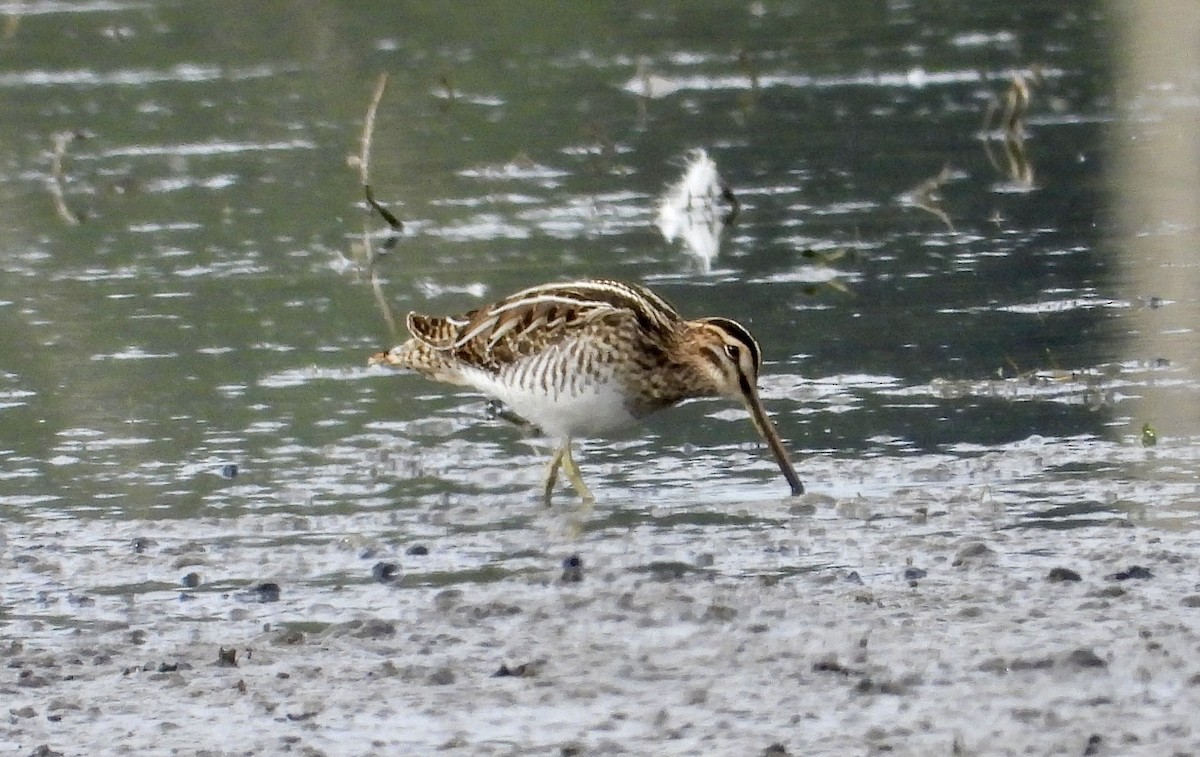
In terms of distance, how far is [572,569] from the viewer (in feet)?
25.1

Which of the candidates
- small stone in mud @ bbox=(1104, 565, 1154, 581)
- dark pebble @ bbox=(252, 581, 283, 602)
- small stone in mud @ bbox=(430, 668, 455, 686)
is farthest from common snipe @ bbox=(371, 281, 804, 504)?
small stone in mud @ bbox=(430, 668, 455, 686)

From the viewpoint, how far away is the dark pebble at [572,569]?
758 centimetres

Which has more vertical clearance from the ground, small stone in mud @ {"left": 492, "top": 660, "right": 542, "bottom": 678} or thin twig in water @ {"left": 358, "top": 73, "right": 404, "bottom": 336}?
thin twig in water @ {"left": 358, "top": 73, "right": 404, "bottom": 336}

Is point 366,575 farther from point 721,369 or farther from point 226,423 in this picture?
point 226,423

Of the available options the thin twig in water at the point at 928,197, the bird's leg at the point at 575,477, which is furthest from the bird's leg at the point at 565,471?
the thin twig in water at the point at 928,197

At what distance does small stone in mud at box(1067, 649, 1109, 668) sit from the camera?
6160 millimetres

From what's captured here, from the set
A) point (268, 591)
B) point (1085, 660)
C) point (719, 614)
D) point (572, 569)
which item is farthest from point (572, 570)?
point (1085, 660)

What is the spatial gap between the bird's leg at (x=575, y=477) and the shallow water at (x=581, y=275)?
18 centimetres

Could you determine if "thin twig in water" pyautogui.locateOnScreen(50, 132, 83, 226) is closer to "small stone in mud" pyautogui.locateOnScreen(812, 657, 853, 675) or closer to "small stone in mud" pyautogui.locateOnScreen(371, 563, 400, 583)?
"small stone in mud" pyautogui.locateOnScreen(371, 563, 400, 583)

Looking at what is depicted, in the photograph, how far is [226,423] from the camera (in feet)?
33.6

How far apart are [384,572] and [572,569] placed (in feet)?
2.01

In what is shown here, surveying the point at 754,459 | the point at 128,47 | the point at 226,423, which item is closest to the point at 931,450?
the point at 754,459

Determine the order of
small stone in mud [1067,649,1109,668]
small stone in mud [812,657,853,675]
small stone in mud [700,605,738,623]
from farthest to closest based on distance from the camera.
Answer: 1. small stone in mud [700,605,738,623]
2. small stone in mud [812,657,853,675]
3. small stone in mud [1067,649,1109,668]

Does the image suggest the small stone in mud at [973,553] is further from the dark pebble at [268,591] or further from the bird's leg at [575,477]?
the dark pebble at [268,591]
